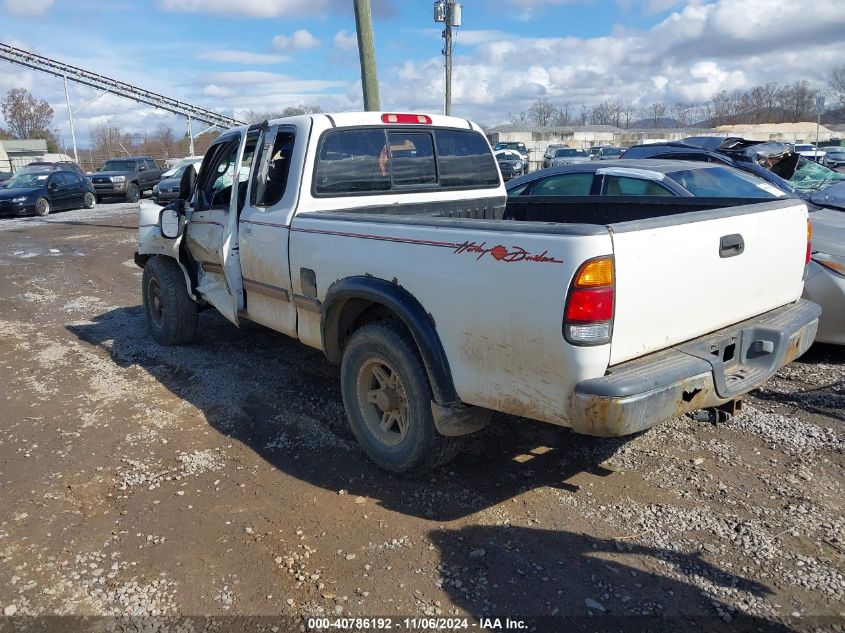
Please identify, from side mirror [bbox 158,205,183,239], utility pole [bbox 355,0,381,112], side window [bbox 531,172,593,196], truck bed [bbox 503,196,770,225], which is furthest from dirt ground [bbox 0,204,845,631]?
utility pole [bbox 355,0,381,112]

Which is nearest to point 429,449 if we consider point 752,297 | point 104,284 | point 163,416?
point 752,297

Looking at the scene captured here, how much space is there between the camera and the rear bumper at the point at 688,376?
271 centimetres

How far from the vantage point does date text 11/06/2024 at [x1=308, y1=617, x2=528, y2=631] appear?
8.62 feet

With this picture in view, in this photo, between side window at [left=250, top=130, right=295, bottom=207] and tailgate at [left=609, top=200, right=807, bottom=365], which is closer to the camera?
tailgate at [left=609, top=200, right=807, bottom=365]

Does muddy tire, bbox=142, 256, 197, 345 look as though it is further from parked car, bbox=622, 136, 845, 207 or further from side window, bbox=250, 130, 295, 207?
parked car, bbox=622, 136, 845, 207

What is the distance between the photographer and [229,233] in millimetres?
4977

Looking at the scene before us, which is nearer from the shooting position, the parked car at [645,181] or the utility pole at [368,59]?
the parked car at [645,181]

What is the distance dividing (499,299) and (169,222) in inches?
153

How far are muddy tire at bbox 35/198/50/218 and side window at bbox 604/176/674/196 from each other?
64.0ft

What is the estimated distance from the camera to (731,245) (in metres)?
3.17

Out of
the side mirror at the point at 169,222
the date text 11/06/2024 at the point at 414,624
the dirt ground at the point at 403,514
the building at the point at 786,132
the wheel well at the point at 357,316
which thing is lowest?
the date text 11/06/2024 at the point at 414,624

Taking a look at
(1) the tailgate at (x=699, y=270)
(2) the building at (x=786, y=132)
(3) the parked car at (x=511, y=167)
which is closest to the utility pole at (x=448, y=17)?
(3) the parked car at (x=511, y=167)

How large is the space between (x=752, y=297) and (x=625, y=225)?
3.77ft

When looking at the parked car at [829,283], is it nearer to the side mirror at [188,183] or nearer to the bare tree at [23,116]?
the side mirror at [188,183]
